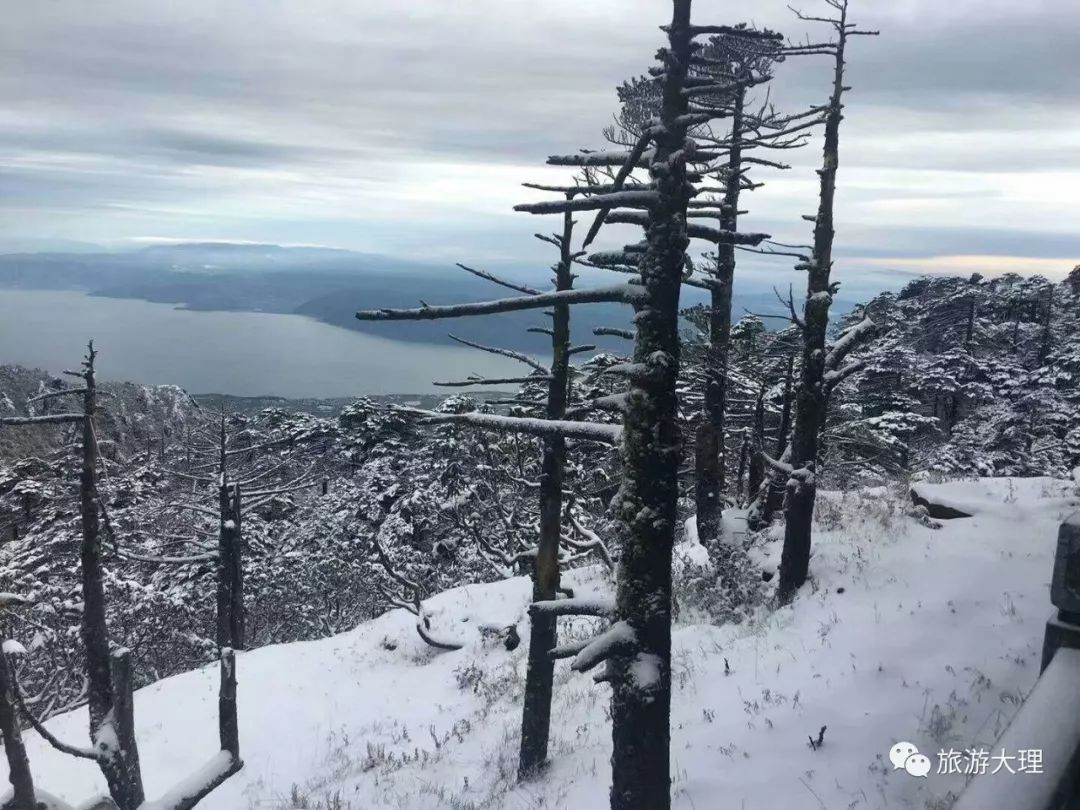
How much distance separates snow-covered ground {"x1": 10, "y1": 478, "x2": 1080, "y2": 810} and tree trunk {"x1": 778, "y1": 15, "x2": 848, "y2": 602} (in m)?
0.67

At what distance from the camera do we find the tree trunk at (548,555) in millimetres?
8906

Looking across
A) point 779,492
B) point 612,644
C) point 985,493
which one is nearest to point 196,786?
point 612,644

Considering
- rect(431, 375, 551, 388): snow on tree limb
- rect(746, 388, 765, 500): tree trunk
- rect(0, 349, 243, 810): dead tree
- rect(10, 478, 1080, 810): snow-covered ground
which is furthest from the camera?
rect(746, 388, 765, 500): tree trunk

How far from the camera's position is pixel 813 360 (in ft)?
31.5

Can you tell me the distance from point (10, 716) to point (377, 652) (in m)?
9.52

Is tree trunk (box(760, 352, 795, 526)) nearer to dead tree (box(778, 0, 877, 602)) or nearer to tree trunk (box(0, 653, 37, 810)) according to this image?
dead tree (box(778, 0, 877, 602))

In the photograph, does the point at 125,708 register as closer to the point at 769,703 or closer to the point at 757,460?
the point at 769,703

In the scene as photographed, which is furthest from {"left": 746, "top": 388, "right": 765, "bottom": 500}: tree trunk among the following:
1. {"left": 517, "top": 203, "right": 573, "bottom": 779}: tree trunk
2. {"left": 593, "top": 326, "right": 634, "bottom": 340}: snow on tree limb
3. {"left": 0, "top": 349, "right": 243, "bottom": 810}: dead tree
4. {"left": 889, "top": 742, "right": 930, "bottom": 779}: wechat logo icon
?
{"left": 0, "top": 349, "right": 243, "bottom": 810}: dead tree

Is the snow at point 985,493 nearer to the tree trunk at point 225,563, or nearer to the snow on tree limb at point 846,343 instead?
the snow on tree limb at point 846,343

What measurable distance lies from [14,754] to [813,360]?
39.0 feet

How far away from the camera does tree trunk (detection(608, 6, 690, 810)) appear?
4.44 meters

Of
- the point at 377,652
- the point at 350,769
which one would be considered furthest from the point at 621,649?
the point at 377,652

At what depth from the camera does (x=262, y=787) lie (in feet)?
37.7

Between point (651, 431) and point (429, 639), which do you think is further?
point (429, 639)
